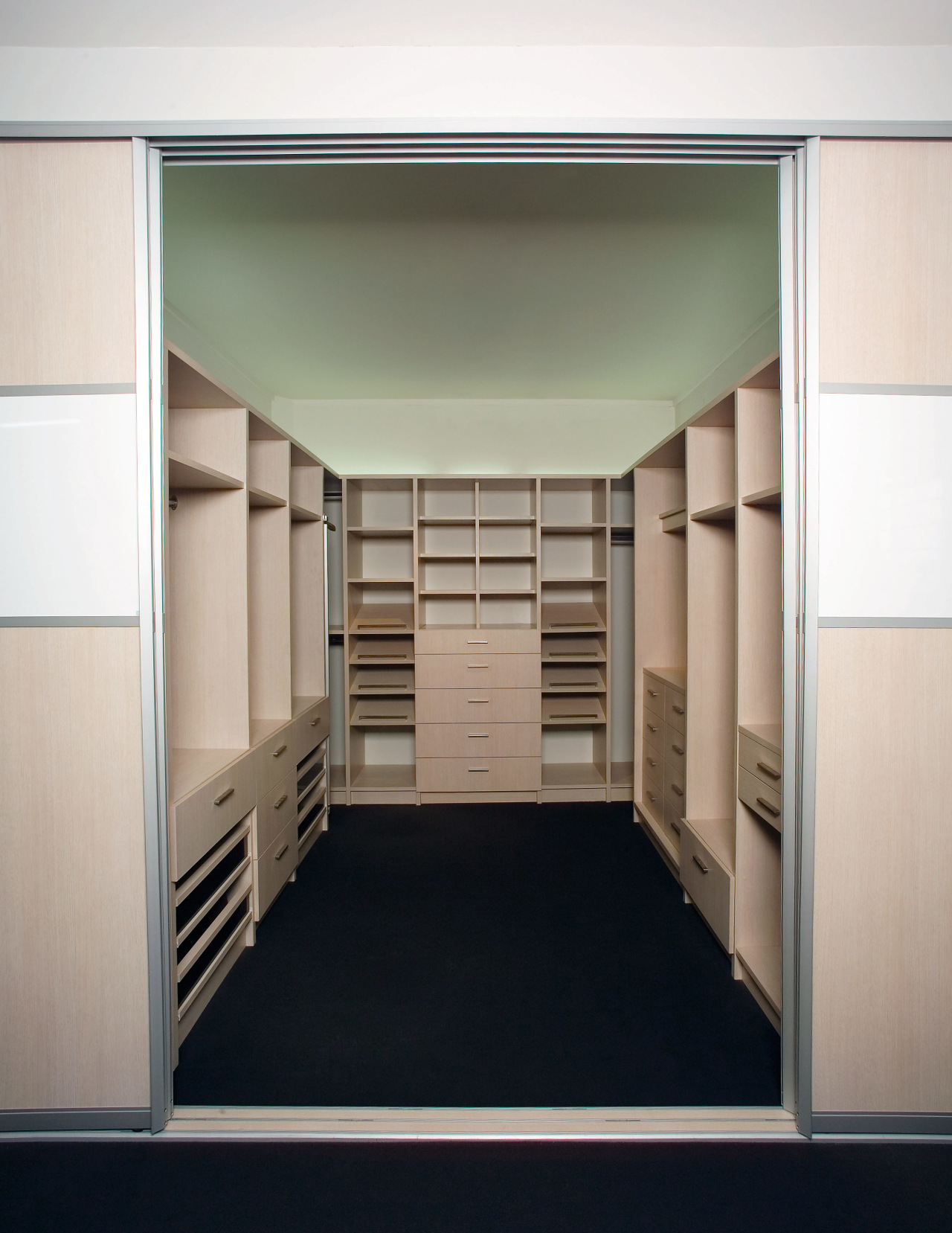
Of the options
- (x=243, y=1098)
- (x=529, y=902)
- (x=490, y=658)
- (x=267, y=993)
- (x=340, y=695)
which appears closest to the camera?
(x=243, y=1098)

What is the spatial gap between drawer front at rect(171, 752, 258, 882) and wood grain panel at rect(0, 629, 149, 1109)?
0.74 feet

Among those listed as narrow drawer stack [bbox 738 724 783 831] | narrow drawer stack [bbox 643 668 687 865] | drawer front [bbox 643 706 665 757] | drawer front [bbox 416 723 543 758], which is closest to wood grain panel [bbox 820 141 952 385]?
narrow drawer stack [bbox 738 724 783 831]

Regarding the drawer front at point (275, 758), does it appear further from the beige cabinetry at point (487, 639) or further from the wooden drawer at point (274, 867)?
the beige cabinetry at point (487, 639)

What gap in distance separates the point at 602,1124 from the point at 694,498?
94.2 inches

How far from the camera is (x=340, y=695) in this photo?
4.82 meters

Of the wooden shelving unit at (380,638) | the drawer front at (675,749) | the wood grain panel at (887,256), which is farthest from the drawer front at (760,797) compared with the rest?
the wooden shelving unit at (380,638)

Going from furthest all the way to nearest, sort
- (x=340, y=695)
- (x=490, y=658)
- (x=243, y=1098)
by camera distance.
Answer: (x=340, y=695)
(x=490, y=658)
(x=243, y=1098)

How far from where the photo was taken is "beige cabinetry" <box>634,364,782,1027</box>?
2396 mm

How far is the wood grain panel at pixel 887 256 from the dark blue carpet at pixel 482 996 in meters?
2.02

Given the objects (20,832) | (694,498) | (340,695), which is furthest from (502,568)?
(20,832)

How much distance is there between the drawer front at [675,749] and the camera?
320 centimetres

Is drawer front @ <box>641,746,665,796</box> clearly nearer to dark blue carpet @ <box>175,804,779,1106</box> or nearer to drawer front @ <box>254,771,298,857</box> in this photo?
dark blue carpet @ <box>175,804,779,1106</box>

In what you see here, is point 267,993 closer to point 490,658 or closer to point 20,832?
point 20,832

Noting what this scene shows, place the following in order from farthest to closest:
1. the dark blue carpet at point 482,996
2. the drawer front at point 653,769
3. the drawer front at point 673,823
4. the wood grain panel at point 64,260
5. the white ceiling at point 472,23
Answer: the drawer front at point 653,769 < the drawer front at point 673,823 < the dark blue carpet at point 482,996 < the wood grain panel at point 64,260 < the white ceiling at point 472,23
